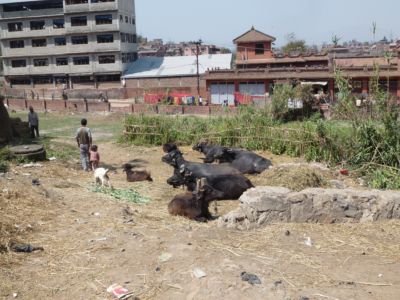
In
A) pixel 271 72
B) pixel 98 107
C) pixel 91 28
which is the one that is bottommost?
pixel 98 107

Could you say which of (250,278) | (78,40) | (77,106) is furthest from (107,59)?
(250,278)

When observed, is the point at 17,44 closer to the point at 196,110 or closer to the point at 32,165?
the point at 196,110

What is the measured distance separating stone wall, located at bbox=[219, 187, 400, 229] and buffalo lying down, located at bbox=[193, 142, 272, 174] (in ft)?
15.2

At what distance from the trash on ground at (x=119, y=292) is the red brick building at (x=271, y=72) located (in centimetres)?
2347

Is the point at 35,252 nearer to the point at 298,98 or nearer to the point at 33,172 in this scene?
the point at 33,172

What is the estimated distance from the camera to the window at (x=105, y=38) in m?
46.7

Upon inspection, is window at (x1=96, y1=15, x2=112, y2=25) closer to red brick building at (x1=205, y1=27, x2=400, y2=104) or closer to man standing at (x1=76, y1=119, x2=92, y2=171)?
red brick building at (x1=205, y1=27, x2=400, y2=104)

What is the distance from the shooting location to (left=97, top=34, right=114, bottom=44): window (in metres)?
46.7

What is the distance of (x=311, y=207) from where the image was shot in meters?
7.36

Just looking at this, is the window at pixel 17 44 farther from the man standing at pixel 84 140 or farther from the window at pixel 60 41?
the man standing at pixel 84 140

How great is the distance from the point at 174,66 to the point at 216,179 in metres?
37.0

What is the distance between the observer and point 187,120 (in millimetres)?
17203

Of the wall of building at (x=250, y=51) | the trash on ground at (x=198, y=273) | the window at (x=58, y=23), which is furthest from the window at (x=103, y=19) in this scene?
the trash on ground at (x=198, y=273)

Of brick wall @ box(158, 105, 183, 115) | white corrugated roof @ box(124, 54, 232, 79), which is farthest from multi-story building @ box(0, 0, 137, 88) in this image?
brick wall @ box(158, 105, 183, 115)
